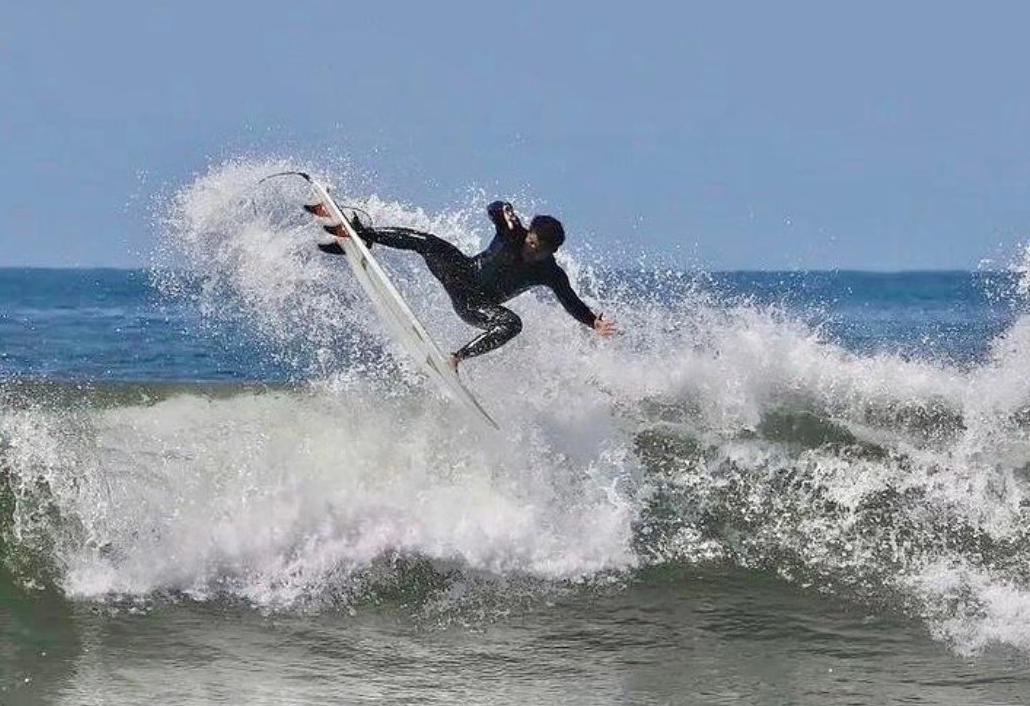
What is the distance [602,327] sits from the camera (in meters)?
9.30

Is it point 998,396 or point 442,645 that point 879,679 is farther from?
point 998,396

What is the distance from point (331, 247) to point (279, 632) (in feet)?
8.98

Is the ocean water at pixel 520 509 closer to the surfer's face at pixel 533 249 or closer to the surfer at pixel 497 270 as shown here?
the surfer at pixel 497 270

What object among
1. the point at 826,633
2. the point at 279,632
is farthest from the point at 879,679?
the point at 279,632

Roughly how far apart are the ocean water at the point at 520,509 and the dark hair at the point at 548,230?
160 centimetres

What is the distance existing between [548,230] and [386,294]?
1315 millimetres

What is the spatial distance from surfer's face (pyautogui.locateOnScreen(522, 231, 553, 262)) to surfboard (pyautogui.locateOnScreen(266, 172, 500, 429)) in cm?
90

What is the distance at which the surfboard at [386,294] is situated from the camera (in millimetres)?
9719

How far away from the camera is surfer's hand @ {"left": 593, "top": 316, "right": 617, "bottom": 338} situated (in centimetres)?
930

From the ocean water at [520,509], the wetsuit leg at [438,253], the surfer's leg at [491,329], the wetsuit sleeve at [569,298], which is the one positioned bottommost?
the ocean water at [520,509]

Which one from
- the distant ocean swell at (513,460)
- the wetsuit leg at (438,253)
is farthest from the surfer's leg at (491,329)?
the distant ocean swell at (513,460)

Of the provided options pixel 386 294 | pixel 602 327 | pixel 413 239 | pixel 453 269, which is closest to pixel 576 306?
pixel 602 327

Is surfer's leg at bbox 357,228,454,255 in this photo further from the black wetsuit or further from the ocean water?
the ocean water

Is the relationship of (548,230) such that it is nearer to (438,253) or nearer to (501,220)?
(501,220)
